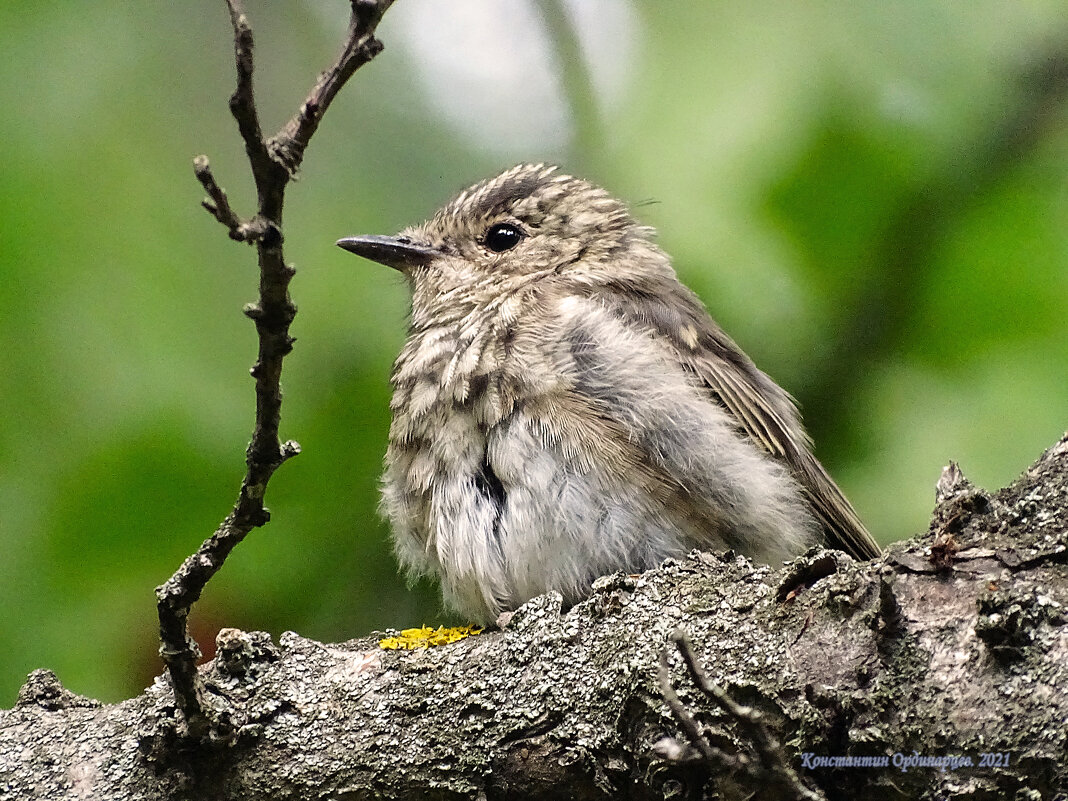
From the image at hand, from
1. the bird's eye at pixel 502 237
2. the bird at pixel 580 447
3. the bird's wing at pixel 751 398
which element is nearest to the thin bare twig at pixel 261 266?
the bird at pixel 580 447

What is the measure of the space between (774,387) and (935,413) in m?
0.59

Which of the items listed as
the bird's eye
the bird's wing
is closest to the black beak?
the bird's eye

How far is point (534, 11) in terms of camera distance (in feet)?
14.9

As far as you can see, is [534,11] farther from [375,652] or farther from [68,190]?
[375,652]

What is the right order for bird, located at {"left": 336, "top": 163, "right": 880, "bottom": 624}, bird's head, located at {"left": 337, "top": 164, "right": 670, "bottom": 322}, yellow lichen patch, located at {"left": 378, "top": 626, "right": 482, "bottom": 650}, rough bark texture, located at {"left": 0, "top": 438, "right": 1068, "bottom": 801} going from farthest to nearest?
bird's head, located at {"left": 337, "top": 164, "right": 670, "bottom": 322} → bird, located at {"left": 336, "top": 163, "right": 880, "bottom": 624} → yellow lichen patch, located at {"left": 378, "top": 626, "right": 482, "bottom": 650} → rough bark texture, located at {"left": 0, "top": 438, "right": 1068, "bottom": 801}

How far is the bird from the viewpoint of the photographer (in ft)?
10.1

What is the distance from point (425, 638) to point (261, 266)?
1.40 meters

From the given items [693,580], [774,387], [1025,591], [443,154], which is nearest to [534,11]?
[443,154]

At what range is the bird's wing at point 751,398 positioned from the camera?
357cm

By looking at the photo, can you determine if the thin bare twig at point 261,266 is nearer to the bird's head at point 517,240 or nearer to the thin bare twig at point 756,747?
the thin bare twig at point 756,747

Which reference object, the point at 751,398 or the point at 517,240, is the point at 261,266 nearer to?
the point at 751,398

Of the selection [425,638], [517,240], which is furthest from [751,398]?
[425,638]

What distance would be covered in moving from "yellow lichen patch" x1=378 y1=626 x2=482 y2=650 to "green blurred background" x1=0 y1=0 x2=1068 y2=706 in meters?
0.61

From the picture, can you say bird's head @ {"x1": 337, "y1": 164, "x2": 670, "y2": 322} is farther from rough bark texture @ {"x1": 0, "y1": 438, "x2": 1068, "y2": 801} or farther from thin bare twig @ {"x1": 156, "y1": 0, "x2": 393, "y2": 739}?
thin bare twig @ {"x1": 156, "y1": 0, "x2": 393, "y2": 739}
